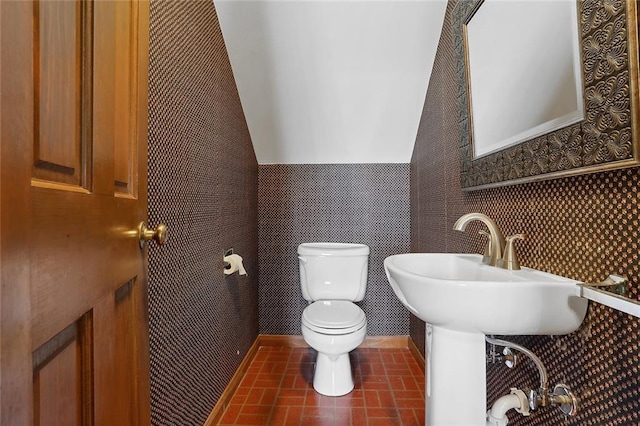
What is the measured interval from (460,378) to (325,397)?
103cm

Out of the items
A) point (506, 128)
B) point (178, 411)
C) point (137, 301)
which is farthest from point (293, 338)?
point (506, 128)

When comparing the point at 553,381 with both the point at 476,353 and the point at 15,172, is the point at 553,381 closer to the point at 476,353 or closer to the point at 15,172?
the point at 476,353

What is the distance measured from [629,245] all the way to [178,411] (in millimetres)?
1450

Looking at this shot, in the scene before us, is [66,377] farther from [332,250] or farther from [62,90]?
[332,250]

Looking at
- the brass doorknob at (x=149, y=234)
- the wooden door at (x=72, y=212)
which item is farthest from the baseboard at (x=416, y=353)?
the brass doorknob at (x=149, y=234)

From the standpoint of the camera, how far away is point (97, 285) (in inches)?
21.0

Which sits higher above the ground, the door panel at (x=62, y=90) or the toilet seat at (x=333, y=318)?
the door panel at (x=62, y=90)

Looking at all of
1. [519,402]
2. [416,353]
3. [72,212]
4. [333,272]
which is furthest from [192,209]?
[416,353]

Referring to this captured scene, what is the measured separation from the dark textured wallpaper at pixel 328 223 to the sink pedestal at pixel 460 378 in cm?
139

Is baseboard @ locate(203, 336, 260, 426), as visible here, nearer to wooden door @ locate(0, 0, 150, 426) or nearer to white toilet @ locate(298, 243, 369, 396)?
white toilet @ locate(298, 243, 369, 396)

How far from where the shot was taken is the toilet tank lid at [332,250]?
2.04 metres

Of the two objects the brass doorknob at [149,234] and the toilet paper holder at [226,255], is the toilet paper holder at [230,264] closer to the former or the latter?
the toilet paper holder at [226,255]

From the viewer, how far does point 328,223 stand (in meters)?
2.38

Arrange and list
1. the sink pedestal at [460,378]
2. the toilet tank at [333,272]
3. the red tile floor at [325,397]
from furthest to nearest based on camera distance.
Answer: the toilet tank at [333,272] < the red tile floor at [325,397] < the sink pedestal at [460,378]
